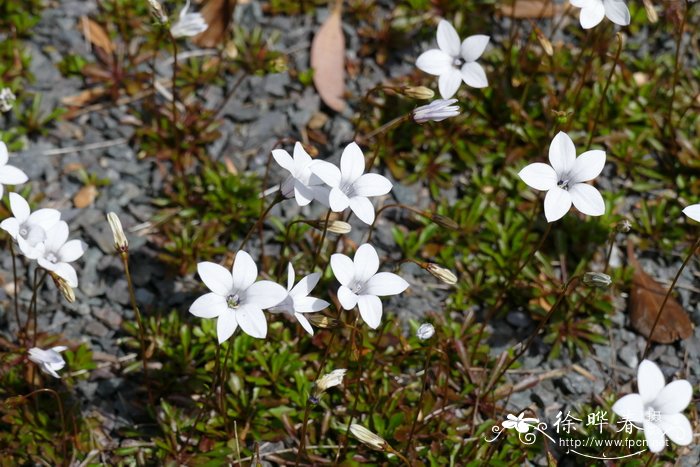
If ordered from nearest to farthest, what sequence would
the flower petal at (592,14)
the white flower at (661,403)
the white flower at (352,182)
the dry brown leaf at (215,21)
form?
the white flower at (661,403), the white flower at (352,182), the flower petal at (592,14), the dry brown leaf at (215,21)

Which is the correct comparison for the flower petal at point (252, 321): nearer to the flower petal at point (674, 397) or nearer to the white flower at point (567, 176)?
the white flower at point (567, 176)

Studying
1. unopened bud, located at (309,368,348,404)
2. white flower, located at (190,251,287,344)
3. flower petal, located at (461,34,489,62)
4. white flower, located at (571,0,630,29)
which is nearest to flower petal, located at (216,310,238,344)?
white flower, located at (190,251,287,344)

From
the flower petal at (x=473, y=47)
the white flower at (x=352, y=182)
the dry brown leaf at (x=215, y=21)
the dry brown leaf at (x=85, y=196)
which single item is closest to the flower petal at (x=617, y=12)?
the flower petal at (x=473, y=47)

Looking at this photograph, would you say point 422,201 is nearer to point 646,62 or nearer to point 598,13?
point 598,13

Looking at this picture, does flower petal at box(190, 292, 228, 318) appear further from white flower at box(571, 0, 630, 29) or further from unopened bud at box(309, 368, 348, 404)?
white flower at box(571, 0, 630, 29)

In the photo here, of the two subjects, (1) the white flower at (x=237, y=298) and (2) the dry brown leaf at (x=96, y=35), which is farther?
(2) the dry brown leaf at (x=96, y=35)

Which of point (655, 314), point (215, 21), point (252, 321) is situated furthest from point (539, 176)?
point (215, 21)

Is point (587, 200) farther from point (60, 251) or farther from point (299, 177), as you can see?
point (60, 251)
